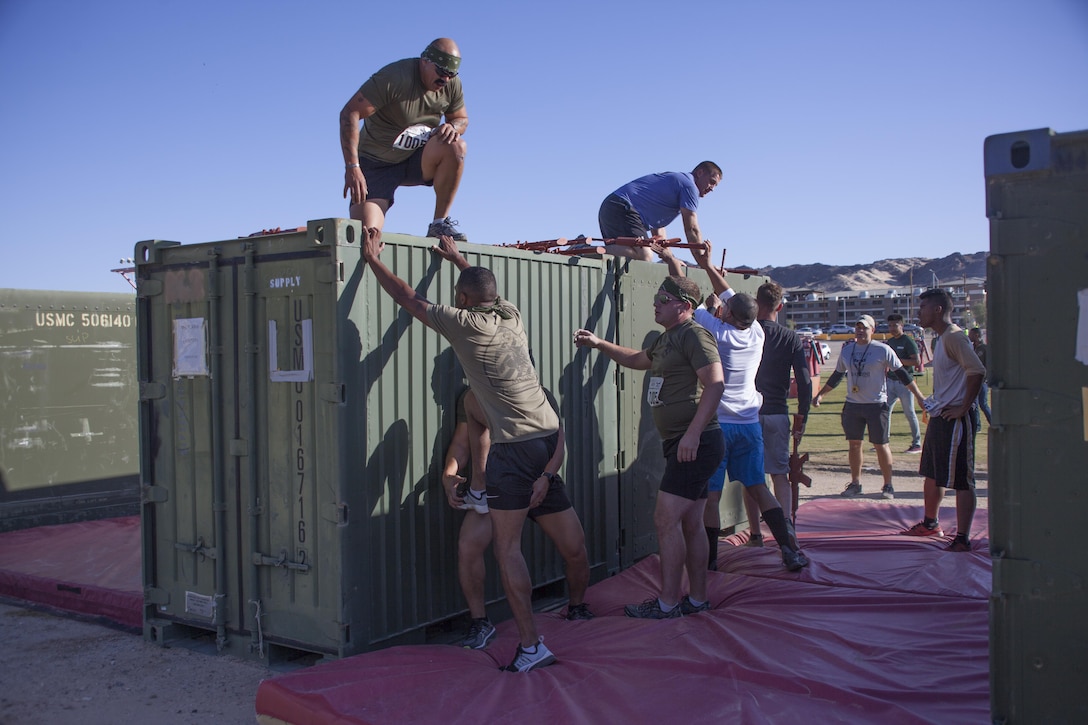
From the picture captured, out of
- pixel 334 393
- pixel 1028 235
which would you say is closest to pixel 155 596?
pixel 334 393

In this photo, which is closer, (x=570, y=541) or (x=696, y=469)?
(x=570, y=541)

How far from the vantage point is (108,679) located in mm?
4973

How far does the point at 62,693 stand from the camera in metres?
4.80

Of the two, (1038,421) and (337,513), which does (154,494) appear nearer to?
(337,513)

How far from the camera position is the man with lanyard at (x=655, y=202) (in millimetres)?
7848

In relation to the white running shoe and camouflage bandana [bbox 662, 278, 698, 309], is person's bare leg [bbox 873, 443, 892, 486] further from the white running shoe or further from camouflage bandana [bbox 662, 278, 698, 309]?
the white running shoe

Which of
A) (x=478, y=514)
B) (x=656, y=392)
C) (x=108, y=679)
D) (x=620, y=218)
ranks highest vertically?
(x=620, y=218)

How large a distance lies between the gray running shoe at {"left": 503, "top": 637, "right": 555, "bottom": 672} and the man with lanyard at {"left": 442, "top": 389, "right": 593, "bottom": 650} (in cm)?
45

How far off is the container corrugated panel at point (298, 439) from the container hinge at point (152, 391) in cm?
1

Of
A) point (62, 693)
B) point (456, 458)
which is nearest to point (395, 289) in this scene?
point (456, 458)

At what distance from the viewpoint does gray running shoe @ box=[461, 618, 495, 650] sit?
16.1 ft

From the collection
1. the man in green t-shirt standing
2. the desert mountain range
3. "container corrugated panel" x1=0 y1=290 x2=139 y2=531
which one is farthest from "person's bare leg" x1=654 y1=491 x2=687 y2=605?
the desert mountain range

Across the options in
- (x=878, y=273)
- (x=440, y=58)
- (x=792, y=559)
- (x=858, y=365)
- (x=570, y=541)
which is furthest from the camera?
(x=878, y=273)

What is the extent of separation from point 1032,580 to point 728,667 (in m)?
1.70
